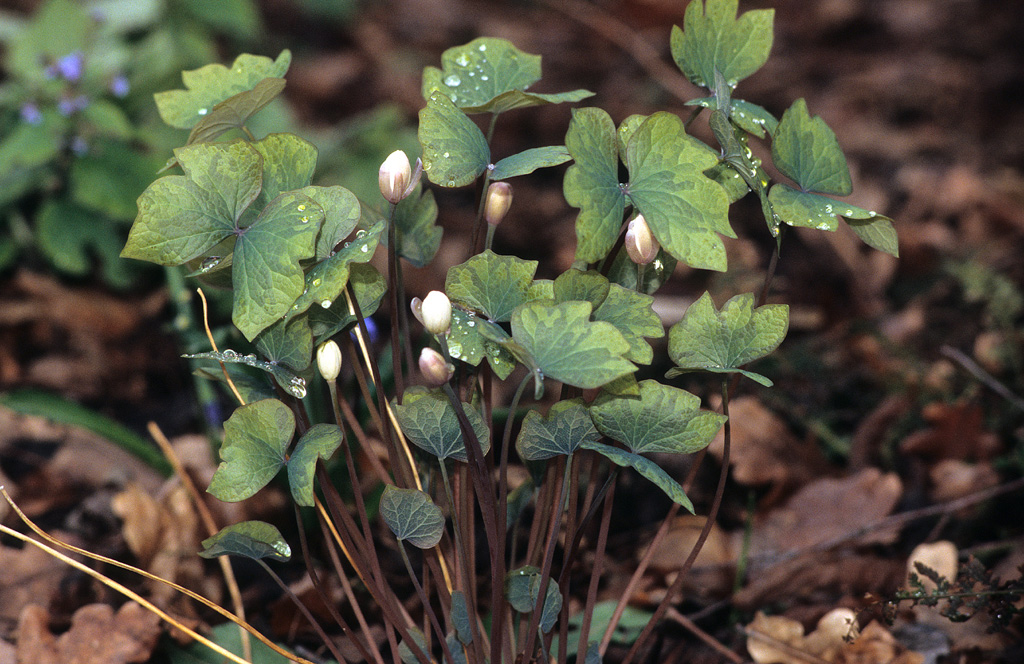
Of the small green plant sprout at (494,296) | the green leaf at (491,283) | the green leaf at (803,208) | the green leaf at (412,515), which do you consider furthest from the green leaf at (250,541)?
the green leaf at (803,208)

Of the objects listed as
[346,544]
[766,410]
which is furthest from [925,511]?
[346,544]

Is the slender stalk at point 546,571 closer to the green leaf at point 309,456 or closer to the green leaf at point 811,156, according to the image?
the green leaf at point 309,456

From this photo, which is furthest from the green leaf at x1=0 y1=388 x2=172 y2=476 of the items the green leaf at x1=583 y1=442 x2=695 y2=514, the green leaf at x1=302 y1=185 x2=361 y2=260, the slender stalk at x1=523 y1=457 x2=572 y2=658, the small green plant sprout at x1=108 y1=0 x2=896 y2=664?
the green leaf at x1=583 y1=442 x2=695 y2=514

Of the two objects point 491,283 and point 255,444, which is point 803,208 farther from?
point 255,444

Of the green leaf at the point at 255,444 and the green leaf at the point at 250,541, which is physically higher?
the green leaf at the point at 255,444

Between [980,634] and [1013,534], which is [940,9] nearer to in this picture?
[1013,534]

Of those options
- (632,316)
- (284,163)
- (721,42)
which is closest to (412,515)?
(632,316)
